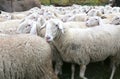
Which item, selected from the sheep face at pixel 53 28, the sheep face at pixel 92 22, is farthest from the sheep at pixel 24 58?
the sheep face at pixel 92 22

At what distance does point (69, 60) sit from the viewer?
679 centimetres

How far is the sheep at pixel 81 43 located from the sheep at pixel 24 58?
839mm

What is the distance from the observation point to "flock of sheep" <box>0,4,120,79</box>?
5504 mm

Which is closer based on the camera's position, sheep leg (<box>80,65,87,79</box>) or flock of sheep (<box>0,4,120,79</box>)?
flock of sheep (<box>0,4,120,79</box>)

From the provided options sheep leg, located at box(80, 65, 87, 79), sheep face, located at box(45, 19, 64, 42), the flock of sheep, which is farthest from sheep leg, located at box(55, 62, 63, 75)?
sheep face, located at box(45, 19, 64, 42)

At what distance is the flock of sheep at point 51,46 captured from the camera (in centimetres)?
550

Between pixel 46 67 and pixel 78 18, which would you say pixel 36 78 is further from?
pixel 78 18

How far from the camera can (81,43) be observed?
6742 millimetres

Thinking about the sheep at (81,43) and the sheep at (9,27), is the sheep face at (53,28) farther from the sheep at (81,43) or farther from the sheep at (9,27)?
the sheep at (9,27)

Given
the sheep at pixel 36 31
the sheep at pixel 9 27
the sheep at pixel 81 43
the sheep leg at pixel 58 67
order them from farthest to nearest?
the sheep at pixel 9 27
the sheep leg at pixel 58 67
the sheep at pixel 36 31
the sheep at pixel 81 43

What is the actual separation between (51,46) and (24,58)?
4.87 ft

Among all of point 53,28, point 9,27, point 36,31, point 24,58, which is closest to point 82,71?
point 53,28

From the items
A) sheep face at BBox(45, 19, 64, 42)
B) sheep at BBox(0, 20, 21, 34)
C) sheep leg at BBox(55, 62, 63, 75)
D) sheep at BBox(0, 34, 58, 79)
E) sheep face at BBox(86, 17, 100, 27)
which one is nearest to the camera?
sheep at BBox(0, 34, 58, 79)

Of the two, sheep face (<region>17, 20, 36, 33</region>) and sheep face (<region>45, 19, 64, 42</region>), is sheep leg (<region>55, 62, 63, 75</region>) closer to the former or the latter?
sheep face (<region>45, 19, 64, 42</region>)
